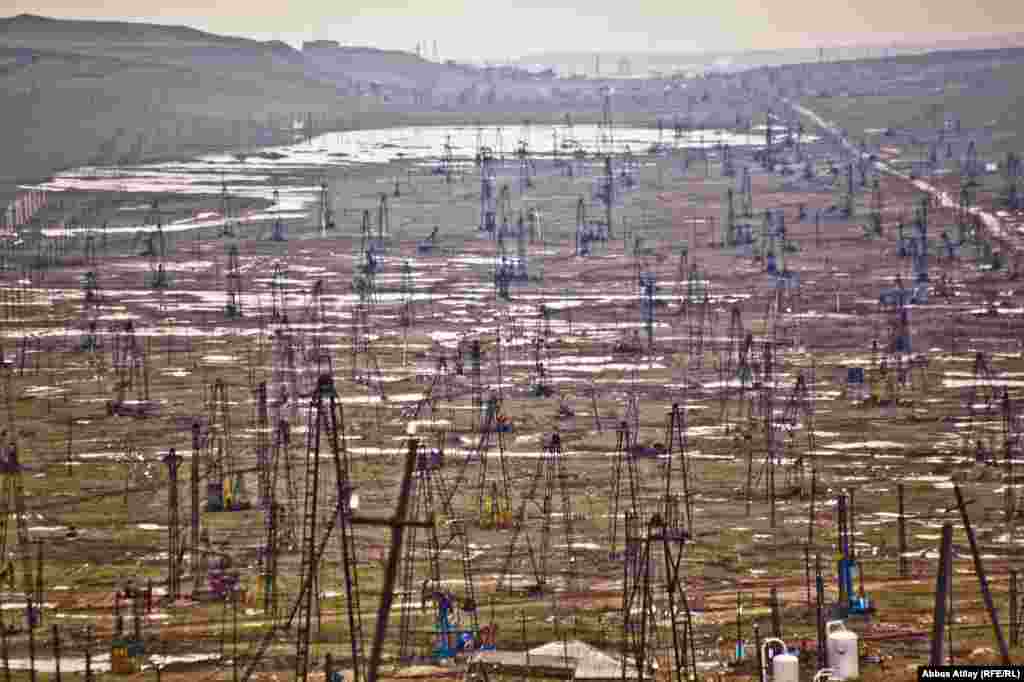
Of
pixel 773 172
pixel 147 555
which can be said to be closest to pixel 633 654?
pixel 147 555

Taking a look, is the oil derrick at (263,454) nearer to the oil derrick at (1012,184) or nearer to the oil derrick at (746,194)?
the oil derrick at (746,194)

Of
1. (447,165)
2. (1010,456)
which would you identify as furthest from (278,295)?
(447,165)

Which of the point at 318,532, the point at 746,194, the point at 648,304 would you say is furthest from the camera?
the point at 746,194

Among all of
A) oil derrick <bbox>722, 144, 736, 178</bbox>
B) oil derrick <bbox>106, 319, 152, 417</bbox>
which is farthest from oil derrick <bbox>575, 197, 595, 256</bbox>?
oil derrick <bbox>106, 319, 152, 417</bbox>

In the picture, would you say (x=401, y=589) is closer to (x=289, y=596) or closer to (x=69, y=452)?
(x=289, y=596)

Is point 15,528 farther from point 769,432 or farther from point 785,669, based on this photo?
point 785,669

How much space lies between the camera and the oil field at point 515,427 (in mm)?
34000

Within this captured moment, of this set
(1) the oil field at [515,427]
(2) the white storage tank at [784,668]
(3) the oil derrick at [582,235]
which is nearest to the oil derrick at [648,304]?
(1) the oil field at [515,427]

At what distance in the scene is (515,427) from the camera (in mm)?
56188

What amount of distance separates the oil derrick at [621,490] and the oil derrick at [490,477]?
6.53ft

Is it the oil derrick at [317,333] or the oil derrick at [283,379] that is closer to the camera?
the oil derrick at [283,379]

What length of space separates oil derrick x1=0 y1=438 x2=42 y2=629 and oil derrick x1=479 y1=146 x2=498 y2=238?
57301mm

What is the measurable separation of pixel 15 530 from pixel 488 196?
74294mm

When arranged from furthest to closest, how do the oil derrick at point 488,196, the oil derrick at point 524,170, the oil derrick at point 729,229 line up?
the oil derrick at point 524,170, the oil derrick at point 488,196, the oil derrick at point 729,229
